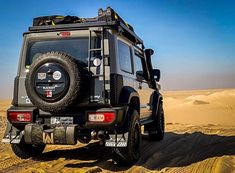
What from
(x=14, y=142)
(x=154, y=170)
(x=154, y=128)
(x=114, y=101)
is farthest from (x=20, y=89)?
(x=154, y=128)

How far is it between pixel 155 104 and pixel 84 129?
11.1 feet

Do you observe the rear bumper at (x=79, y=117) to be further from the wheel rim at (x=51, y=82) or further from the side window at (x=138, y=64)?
the side window at (x=138, y=64)

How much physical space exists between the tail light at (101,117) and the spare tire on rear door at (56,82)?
0.33 m

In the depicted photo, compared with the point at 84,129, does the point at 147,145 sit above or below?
below

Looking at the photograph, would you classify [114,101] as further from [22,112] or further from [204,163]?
[204,163]

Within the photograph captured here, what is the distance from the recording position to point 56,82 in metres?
5.22

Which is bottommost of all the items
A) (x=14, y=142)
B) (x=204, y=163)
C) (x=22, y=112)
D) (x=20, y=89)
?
(x=204, y=163)

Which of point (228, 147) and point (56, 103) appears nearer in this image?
point (56, 103)

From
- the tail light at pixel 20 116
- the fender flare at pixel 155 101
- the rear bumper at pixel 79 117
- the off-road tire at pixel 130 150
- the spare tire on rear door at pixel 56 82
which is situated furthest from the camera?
the fender flare at pixel 155 101

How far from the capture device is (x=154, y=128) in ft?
29.1

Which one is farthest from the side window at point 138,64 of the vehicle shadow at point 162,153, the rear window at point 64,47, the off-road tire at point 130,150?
the vehicle shadow at point 162,153

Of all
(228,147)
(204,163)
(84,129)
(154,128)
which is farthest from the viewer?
(154,128)

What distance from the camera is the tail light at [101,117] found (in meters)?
5.21

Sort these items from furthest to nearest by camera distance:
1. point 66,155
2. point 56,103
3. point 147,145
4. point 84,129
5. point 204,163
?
point 147,145 → point 66,155 → point 204,163 → point 84,129 → point 56,103
